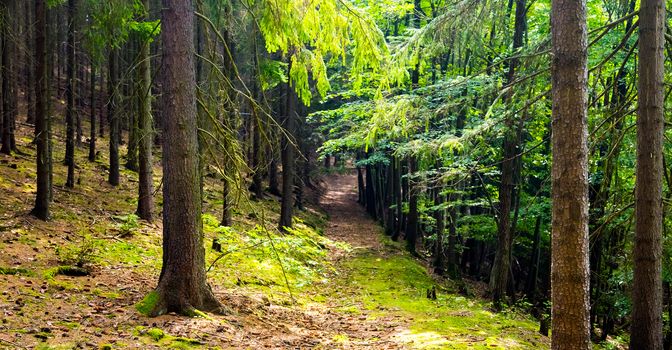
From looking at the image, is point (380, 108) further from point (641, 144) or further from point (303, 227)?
point (303, 227)

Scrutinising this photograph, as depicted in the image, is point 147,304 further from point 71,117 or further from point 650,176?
point 71,117

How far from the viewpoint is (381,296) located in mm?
12266

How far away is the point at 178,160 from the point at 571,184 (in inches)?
189

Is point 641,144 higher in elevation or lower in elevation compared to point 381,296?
higher

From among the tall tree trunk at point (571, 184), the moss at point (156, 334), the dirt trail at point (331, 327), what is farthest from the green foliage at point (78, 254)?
the tall tree trunk at point (571, 184)

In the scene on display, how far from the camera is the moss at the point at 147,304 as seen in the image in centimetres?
639

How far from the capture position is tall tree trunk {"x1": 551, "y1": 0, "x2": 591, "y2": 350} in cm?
429

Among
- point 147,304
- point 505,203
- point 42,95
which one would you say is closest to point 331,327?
point 147,304

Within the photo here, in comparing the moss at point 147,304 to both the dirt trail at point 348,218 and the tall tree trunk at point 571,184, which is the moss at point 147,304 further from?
the dirt trail at point 348,218

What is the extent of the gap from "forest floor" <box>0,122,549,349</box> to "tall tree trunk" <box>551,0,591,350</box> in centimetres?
299

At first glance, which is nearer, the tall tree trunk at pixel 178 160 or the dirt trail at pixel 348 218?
the tall tree trunk at pixel 178 160

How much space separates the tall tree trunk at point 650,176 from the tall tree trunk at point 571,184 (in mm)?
2888

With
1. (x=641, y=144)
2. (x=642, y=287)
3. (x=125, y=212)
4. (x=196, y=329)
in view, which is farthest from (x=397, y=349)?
(x=125, y=212)

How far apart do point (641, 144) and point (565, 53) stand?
3100mm
